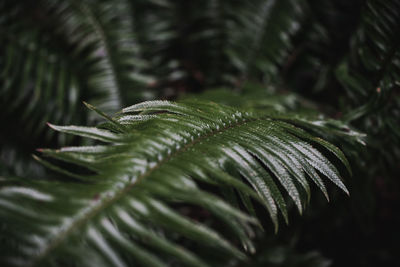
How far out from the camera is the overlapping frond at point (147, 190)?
39 cm

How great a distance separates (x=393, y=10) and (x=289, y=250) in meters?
1.00

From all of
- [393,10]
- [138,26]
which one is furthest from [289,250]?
[138,26]

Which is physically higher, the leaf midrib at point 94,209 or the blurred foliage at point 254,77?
the blurred foliage at point 254,77

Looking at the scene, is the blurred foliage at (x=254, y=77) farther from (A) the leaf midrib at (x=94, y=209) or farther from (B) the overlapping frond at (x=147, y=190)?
(A) the leaf midrib at (x=94, y=209)

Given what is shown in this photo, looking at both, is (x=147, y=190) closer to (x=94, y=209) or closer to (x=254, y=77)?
(x=94, y=209)

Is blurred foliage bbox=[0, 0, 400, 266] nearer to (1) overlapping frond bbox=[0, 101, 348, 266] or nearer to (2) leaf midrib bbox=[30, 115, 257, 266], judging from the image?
(1) overlapping frond bbox=[0, 101, 348, 266]

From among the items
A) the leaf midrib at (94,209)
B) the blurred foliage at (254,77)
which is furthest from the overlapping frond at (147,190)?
the blurred foliage at (254,77)

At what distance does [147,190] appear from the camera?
0.47 metres

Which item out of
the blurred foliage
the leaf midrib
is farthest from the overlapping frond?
the blurred foliage

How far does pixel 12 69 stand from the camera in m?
1.42

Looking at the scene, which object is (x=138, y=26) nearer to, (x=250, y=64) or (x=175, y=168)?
(x=250, y=64)

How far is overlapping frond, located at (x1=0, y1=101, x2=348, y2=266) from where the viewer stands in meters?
0.39

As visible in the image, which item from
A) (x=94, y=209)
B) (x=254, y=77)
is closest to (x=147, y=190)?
(x=94, y=209)

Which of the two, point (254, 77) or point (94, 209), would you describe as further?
point (254, 77)
